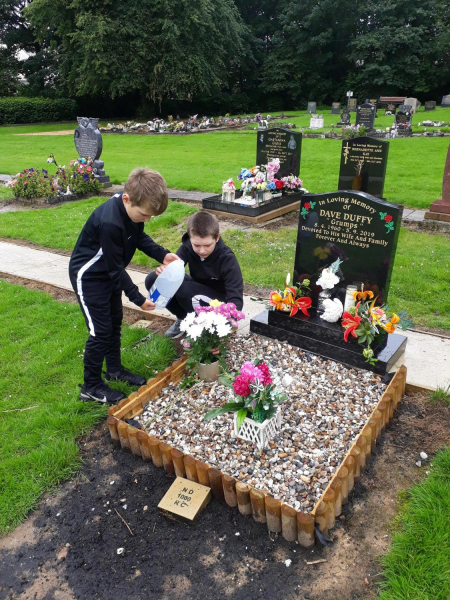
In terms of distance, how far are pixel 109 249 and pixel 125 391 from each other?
129cm

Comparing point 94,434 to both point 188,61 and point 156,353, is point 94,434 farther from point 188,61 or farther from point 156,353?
point 188,61

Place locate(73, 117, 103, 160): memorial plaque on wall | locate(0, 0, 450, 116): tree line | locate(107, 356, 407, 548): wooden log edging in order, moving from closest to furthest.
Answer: locate(107, 356, 407, 548): wooden log edging
locate(73, 117, 103, 160): memorial plaque on wall
locate(0, 0, 450, 116): tree line

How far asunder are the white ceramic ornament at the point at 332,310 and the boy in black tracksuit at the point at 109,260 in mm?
1463

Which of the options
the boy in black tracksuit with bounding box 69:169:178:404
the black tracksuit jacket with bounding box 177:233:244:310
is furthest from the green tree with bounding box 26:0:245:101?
the boy in black tracksuit with bounding box 69:169:178:404

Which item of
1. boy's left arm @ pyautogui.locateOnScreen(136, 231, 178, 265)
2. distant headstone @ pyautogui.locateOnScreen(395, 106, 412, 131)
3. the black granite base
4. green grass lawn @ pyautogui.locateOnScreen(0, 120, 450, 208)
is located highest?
distant headstone @ pyautogui.locateOnScreen(395, 106, 412, 131)

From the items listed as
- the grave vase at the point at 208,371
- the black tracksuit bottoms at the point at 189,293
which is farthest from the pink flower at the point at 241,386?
the black tracksuit bottoms at the point at 189,293

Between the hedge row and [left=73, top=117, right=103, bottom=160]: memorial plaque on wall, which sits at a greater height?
the hedge row

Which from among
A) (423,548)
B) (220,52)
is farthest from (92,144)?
(220,52)

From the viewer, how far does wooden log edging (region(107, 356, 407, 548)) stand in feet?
7.95

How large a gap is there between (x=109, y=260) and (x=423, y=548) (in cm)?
258

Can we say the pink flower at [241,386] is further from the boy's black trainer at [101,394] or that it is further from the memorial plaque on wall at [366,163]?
the memorial plaque on wall at [366,163]

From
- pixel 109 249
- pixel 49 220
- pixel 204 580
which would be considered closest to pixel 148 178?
pixel 109 249

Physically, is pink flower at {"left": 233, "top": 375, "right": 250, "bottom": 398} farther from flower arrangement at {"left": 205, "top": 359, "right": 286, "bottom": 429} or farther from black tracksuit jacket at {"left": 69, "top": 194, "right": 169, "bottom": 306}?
black tracksuit jacket at {"left": 69, "top": 194, "right": 169, "bottom": 306}

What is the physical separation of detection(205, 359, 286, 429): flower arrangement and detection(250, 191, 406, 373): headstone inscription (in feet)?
4.07
